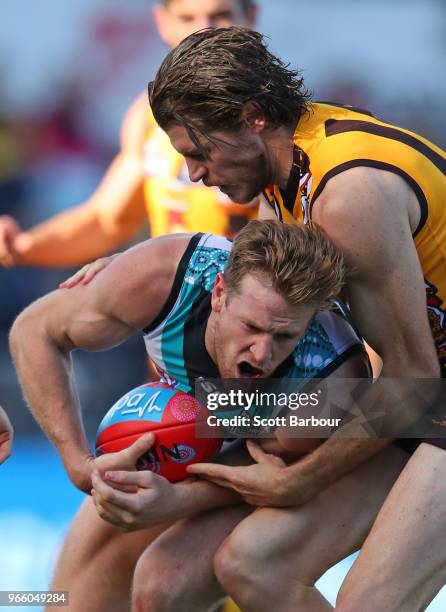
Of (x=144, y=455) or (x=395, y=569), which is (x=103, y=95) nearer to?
(x=144, y=455)

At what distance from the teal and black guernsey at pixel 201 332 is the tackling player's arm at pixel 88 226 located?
2689mm

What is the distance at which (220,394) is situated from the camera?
3.41m


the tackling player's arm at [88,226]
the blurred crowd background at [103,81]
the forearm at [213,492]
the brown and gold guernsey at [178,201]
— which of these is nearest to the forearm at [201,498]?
the forearm at [213,492]

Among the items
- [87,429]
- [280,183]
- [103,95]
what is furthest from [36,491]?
[280,183]

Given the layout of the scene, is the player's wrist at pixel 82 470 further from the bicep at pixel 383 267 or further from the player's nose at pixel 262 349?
the bicep at pixel 383 267

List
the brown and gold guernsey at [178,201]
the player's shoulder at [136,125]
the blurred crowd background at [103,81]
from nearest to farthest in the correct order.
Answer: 1. the brown and gold guernsey at [178,201]
2. the blurred crowd background at [103,81]
3. the player's shoulder at [136,125]

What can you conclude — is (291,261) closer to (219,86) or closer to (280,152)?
(280,152)

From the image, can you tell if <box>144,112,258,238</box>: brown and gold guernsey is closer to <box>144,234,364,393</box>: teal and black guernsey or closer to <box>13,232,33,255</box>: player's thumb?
<box>13,232,33,255</box>: player's thumb

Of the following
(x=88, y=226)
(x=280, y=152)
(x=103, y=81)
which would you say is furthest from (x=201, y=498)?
(x=103, y=81)

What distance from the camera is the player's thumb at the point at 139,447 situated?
11.0ft

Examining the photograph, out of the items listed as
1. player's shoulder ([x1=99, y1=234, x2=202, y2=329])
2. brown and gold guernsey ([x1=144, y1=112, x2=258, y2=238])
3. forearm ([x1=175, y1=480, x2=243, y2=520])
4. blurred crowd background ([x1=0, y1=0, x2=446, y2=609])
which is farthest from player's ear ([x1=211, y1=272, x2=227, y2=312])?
blurred crowd background ([x1=0, y1=0, x2=446, y2=609])

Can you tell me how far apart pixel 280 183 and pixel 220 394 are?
0.66 meters

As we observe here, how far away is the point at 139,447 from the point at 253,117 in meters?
1.04

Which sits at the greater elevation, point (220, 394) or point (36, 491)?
point (220, 394)
